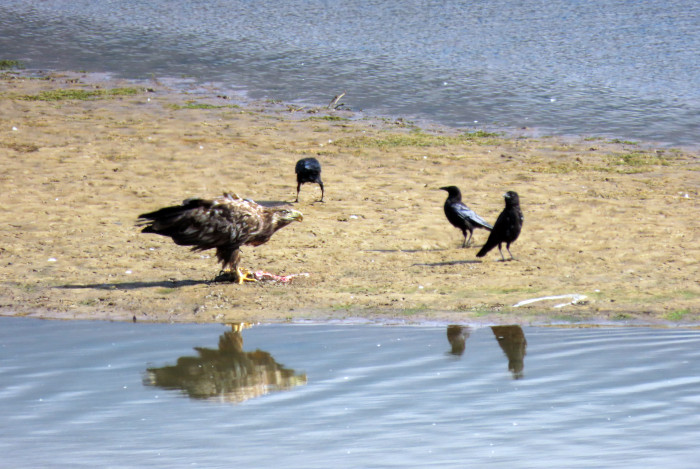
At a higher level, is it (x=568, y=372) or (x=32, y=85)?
(x=32, y=85)

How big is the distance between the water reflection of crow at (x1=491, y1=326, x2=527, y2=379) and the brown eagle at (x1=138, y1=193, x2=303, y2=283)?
2.72m

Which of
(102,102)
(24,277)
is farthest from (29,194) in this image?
(102,102)

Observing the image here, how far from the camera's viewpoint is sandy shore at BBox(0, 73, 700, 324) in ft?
31.0

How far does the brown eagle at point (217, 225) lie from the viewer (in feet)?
32.2

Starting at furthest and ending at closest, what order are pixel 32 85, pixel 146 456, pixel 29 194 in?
pixel 32 85, pixel 29 194, pixel 146 456

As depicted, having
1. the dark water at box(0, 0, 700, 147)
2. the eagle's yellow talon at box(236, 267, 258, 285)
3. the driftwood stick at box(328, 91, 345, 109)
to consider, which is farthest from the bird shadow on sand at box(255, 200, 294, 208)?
the driftwood stick at box(328, 91, 345, 109)

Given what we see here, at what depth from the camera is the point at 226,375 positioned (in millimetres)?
7570

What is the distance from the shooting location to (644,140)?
58.1ft

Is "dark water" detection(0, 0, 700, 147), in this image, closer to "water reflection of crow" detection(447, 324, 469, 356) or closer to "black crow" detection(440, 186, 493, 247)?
"black crow" detection(440, 186, 493, 247)

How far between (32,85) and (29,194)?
28.3 ft

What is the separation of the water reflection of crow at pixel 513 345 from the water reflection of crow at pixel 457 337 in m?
0.26

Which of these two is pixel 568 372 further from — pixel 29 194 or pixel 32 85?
pixel 32 85

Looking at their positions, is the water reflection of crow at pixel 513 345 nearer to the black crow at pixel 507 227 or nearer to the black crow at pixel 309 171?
the black crow at pixel 507 227

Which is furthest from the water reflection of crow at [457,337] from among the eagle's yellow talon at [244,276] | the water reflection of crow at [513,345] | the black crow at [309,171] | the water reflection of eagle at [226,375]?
the black crow at [309,171]
